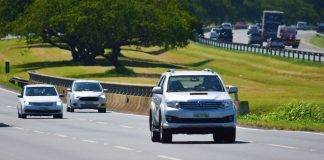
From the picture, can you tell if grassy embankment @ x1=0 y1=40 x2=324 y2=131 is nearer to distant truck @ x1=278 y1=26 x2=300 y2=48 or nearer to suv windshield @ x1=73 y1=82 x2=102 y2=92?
distant truck @ x1=278 y1=26 x2=300 y2=48

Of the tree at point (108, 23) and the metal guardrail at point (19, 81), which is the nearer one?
the metal guardrail at point (19, 81)

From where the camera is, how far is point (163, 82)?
2889cm

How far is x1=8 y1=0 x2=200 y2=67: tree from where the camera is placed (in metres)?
104

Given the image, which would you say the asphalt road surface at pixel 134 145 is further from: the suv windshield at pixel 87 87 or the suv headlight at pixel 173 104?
the suv windshield at pixel 87 87

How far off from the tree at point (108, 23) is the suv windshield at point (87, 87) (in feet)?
154

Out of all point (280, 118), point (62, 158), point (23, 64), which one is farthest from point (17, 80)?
point (62, 158)

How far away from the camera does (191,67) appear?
375 feet

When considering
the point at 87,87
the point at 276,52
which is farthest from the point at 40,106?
the point at 276,52

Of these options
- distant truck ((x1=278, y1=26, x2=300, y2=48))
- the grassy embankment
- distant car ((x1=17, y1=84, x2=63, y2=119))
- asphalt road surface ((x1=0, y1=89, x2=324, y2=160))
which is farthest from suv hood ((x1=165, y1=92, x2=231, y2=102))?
distant truck ((x1=278, y1=26, x2=300, y2=48))

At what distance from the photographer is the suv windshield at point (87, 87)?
5612 cm

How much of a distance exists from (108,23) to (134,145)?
77765 mm

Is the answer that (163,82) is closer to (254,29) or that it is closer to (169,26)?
(169,26)

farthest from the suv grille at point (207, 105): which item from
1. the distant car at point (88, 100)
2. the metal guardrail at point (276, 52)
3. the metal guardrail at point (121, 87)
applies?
the metal guardrail at point (276, 52)

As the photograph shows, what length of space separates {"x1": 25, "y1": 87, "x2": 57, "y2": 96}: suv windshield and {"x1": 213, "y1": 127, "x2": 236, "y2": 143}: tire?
21.0 meters
